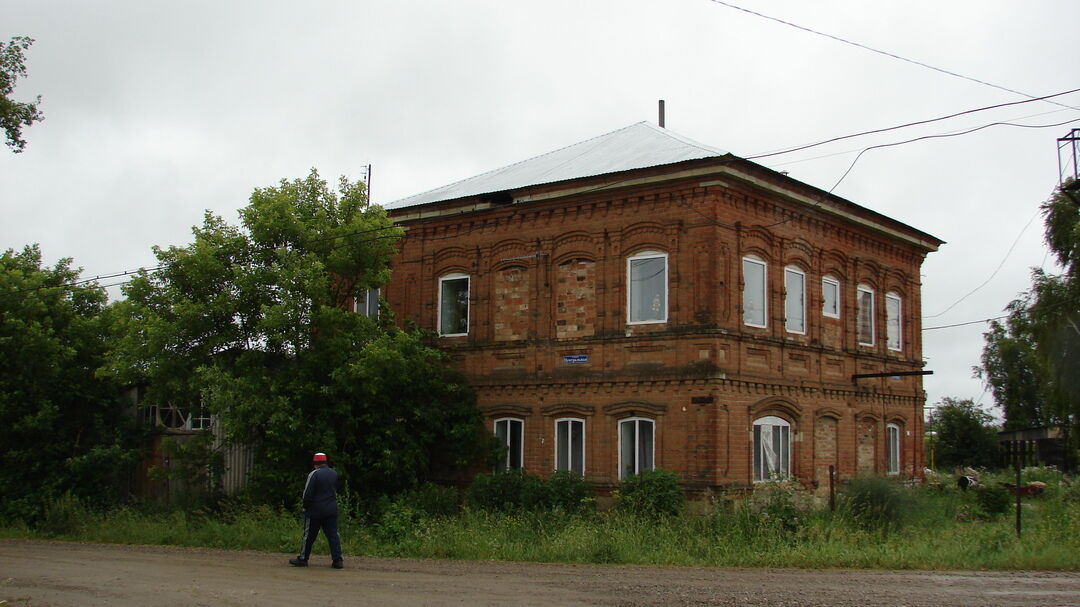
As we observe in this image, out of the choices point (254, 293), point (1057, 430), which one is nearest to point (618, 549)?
point (254, 293)

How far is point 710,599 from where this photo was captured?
10695 mm

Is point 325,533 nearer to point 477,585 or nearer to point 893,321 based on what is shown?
point 477,585

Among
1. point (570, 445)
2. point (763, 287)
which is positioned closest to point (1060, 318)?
point (763, 287)

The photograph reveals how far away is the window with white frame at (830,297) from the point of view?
837 inches

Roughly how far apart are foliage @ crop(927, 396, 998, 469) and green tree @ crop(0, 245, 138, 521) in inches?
1146

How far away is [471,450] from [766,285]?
687 centimetres

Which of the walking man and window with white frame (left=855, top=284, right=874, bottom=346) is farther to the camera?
window with white frame (left=855, top=284, right=874, bottom=346)

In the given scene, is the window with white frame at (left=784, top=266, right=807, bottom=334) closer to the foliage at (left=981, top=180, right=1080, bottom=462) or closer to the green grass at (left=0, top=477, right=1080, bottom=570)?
the green grass at (left=0, top=477, right=1080, bottom=570)

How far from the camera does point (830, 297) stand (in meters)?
21.6

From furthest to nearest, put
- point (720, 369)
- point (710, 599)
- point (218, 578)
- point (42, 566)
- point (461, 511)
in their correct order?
point (461, 511)
point (720, 369)
point (42, 566)
point (218, 578)
point (710, 599)

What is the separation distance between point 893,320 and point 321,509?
51.9ft

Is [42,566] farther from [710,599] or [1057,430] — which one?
[1057,430]

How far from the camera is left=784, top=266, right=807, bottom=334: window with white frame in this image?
795 inches

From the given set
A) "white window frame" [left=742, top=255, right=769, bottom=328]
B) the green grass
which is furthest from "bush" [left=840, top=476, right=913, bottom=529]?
"white window frame" [left=742, top=255, right=769, bottom=328]
